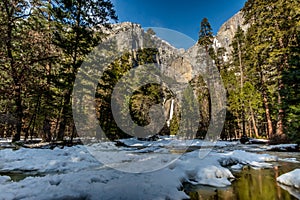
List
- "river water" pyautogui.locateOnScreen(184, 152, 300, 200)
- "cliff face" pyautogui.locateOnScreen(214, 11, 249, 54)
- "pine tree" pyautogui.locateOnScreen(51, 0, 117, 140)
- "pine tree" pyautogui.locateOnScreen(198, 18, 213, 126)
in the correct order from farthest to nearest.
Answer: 1. "cliff face" pyautogui.locateOnScreen(214, 11, 249, 54)
2. "pine tree" pyautogui.locateOnScreen(198, 18, 213, 126)
3. "pine tree" pyautogui.locateOnScreen(51, 0, 117, 140)
4. "river water" pyautogui.locateOnScreen(184, 152, 300, 200)

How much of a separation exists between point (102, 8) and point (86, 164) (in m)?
12.6

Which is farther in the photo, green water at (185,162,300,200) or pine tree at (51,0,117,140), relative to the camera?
pine tree at (51,0,117,140)

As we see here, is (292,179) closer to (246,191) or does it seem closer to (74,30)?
(246,191)

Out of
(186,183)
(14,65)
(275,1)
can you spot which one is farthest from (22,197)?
(275,1)

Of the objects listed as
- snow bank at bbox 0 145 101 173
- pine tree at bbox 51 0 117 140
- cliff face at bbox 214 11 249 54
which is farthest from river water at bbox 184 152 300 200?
cliff face at bbox 214 11 249 54

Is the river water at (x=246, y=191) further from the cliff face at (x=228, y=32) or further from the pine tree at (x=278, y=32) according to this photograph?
the cliff face at (x=228, y=32)

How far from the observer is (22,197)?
2.59 metres

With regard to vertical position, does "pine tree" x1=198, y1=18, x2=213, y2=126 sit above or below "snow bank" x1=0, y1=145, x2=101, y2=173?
above

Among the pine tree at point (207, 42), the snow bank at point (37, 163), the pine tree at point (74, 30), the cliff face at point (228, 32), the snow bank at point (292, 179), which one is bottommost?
the snow bank at point (37, 163)

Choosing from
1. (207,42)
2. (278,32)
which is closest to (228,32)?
(207,42)

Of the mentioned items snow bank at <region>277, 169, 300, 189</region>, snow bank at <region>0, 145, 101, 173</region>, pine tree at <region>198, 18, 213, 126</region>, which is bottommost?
snow bank at <region>0, 145, 101, 173</region>

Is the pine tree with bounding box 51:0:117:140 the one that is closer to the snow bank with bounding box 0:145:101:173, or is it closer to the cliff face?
the snow bank with bounding box 0:145:101:173

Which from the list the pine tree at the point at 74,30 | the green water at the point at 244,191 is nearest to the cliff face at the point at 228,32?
the pine tree at the point at 74,30

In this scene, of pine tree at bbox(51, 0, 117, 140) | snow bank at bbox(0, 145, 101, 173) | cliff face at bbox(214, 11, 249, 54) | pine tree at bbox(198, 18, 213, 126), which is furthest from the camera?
cliff face at bbox(214, 11, 249, 54)
